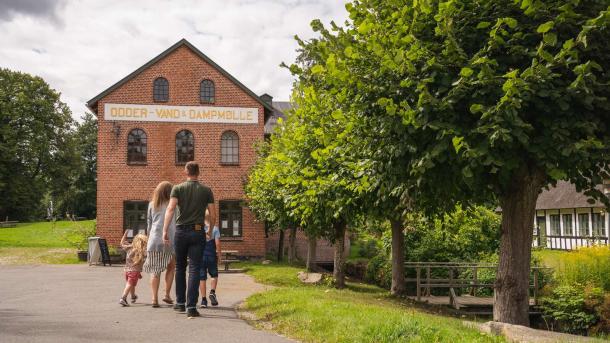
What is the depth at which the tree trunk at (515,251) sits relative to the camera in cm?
838

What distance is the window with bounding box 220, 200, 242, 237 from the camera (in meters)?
26.5

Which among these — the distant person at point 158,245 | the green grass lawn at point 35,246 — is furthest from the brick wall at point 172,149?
the distant person at point 158,245

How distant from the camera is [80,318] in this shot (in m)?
7.80

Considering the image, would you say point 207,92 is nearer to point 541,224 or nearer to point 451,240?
point 451,240

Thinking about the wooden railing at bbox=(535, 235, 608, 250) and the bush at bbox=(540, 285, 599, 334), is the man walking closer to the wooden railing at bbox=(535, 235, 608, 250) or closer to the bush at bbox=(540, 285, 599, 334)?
the bush at bbox=(540, 285, 599, 334)

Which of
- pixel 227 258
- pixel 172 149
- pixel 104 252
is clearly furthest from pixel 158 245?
pixel 172 149

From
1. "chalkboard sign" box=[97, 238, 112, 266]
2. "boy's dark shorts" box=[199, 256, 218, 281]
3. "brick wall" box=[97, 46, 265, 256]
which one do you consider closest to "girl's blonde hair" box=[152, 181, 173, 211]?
"boy's dark shorts" box=[199, 256, 218, 281]

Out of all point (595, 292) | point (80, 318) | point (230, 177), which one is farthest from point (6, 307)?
point (230, 177)

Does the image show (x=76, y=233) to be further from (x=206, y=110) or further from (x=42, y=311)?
(x=42, y=311)

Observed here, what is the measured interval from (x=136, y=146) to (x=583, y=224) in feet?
85.5

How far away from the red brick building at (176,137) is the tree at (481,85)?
18794mm

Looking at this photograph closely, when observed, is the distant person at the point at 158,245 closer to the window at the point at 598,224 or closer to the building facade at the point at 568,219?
the building facade at the point at 568,219

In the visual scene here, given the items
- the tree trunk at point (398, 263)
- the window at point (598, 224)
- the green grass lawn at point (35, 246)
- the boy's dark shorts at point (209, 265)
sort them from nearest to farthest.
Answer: the boy's dark shorts at point (209, 265) < the tree trunk at point (398, 263) < the green grass lawn at point (35, 246) < the window at point (598, 224)

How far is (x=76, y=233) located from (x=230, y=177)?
8049mm
